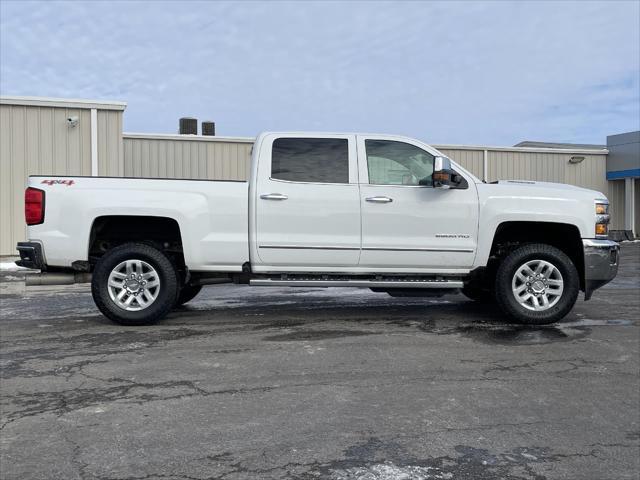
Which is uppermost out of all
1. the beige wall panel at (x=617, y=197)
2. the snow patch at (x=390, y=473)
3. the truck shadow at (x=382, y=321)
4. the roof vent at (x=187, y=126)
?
the roof vent at (x=187, y=126)

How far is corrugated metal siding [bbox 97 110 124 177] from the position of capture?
16688 mm

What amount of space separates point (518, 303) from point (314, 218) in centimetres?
242

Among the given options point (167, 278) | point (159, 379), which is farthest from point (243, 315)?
point (159, 379)

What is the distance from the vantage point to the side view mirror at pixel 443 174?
6.32m

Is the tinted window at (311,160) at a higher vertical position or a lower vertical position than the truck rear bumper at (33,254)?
higher

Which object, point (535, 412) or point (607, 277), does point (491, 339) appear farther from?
point (535, 412)

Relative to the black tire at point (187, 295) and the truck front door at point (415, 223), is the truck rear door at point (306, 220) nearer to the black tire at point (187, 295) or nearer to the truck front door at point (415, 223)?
the truck front door at point (415, 223)

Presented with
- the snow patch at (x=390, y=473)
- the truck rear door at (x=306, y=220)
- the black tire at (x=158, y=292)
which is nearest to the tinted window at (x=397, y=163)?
the truck rear door at (x=306, y=220)

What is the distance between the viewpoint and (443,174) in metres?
6.44

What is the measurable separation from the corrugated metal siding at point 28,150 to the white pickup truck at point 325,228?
35.1 feet

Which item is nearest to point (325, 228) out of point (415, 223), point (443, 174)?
point (415, 223)

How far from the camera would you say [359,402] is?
4082 millimetres

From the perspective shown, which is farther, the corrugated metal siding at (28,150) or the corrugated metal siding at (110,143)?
the corrugated metal siding at (110,143)

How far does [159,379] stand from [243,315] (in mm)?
2742
